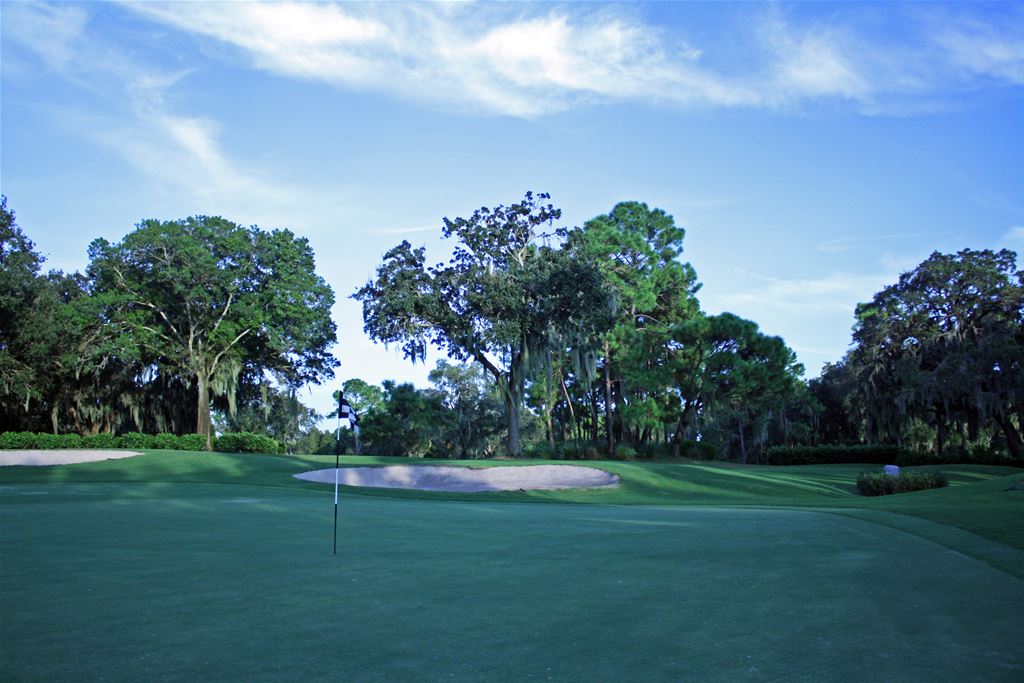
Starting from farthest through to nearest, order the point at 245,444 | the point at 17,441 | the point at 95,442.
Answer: the point at 245,444
the point at 95,442
the point at 17,441

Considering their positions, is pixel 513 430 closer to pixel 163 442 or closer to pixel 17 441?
pixel 163 442

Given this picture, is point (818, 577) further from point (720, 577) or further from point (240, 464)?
point (240, 464)

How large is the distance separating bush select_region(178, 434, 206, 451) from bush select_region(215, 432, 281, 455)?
850 mm

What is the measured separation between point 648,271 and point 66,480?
35335 millimetres

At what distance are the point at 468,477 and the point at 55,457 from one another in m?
16.7

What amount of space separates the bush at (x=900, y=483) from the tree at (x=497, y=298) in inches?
635

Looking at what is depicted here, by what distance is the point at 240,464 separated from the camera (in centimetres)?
2870

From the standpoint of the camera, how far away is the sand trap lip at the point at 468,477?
26.1 m

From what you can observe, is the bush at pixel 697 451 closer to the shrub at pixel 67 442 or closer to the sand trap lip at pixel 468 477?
the sand trap lip at pixel 468 477

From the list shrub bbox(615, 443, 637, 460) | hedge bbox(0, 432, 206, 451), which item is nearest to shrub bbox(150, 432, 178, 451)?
hedge bbox(0, 432, 206, 451)

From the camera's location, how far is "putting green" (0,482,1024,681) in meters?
4.89

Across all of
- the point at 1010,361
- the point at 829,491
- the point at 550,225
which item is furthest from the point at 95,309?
the point at 1010,361

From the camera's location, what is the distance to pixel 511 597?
679 centimetres

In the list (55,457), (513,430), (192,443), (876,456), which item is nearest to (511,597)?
(55,457)
